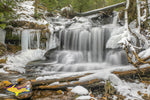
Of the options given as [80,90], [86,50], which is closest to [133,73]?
[80,90]

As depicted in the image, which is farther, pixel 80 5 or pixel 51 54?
pixel 80 5

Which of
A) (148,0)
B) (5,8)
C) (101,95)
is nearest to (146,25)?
(148,0)

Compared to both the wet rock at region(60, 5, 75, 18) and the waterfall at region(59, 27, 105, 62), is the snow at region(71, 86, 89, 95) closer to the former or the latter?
the waterfall at region(59, 27, 105, 62)

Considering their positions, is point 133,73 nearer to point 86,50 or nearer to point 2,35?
point 86,50

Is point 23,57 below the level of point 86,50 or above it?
below

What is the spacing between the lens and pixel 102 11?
43.2 feet

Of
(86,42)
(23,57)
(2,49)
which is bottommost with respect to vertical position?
(23,57)

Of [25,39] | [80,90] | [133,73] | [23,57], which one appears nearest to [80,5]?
[25,39]

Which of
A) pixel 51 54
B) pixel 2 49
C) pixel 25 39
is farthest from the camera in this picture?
pixel 51 54

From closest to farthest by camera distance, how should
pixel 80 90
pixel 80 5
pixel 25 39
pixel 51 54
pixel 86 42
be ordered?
1. pixel 80 90
2. pixel 25 39
3. pixel 51 54
4. pixel 86 42
5. pixel 80 5

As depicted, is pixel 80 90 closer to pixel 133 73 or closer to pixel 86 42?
pixel 133 73

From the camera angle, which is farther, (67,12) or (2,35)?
(67,12)

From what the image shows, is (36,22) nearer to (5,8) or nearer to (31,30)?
(31,30)

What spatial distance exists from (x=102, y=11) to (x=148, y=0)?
6.71m
